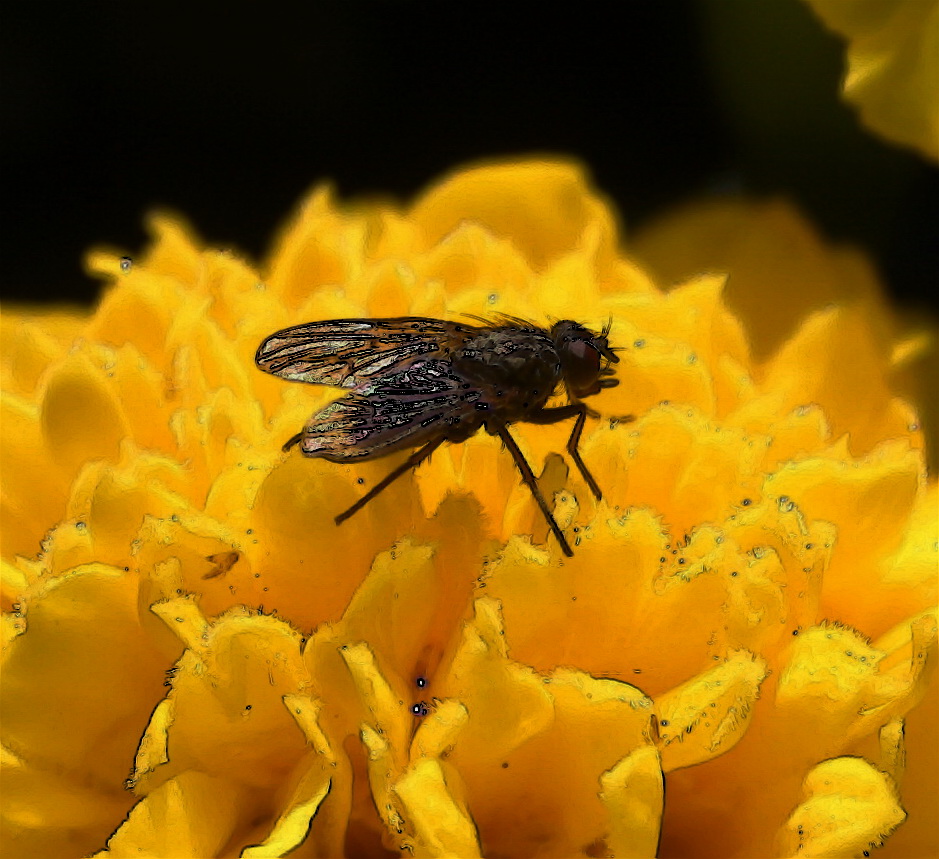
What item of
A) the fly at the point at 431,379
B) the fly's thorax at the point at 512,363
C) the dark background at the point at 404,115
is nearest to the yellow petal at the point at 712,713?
the fly at the point at 431,379

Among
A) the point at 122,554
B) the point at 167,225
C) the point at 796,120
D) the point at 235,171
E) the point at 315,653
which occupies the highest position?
the point at 235,171

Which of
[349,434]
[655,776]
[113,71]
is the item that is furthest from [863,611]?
[113,71]

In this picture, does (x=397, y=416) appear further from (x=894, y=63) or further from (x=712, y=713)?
(x=894, y=63)

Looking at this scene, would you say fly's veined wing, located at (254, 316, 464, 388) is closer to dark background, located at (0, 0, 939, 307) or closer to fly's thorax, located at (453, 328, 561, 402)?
fly's thorax, located at (453, 328, 561, 402)

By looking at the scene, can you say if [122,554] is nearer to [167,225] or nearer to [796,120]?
[167,225]

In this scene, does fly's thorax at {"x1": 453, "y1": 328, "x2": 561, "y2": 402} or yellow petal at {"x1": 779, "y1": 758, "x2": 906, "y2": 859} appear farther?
fly's thorax at {"x1": 453, "y1": 328, "x2": 561, "y2": 402}

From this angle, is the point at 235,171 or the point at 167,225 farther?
the point at 235,171

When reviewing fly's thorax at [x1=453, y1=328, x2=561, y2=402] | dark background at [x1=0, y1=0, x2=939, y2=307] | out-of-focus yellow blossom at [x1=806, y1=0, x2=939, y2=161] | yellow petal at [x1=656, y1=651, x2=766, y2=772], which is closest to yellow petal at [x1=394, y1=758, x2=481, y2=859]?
yellow petal at [x1=656, y1=651, x2=766, y2=772]
